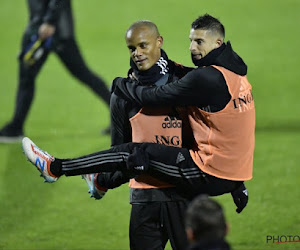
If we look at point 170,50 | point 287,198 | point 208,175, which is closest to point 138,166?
point 208,175

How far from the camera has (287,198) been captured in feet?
25.3

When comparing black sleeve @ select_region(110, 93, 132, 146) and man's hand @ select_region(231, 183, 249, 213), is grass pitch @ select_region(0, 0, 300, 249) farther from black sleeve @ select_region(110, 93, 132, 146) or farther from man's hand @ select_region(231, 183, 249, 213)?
black sleeve @ select_region(110, 93, 132, 146)

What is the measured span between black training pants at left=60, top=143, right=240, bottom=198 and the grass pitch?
1.82 meters

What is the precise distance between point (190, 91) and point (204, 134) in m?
0.29

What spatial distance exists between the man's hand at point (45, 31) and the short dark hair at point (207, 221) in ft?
22.8

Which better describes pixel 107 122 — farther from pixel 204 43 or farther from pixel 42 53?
pixel 204 43

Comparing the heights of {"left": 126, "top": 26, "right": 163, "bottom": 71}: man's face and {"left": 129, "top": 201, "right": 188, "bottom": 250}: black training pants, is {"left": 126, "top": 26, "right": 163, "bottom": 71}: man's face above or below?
above

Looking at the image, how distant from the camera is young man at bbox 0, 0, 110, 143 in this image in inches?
405

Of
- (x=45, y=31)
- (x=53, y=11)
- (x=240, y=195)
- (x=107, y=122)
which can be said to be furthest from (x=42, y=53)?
(x=240, y=195)

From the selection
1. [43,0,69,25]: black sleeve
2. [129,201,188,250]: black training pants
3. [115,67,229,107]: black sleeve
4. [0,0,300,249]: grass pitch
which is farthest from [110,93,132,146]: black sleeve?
[43,0,69,25]: black sleeve

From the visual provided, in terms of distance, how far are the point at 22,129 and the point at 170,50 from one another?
4723 millimetres

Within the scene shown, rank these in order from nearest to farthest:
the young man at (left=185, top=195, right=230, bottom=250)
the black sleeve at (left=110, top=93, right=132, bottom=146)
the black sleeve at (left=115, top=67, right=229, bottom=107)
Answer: the young man at (left=185, top=195, right=230, bottom=250), the black sleeve at (left=115, top=67, right=229, bottom=107), the black sleeve at (left=110, top=93, right=132, bottom=146)

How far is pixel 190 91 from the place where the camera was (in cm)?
478

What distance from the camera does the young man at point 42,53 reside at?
1029 cm
